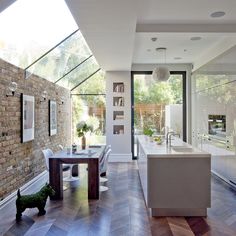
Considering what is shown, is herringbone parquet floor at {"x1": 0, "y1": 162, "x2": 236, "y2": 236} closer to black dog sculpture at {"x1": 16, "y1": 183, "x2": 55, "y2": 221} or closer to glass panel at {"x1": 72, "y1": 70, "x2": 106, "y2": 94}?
black dog sculpture at {"x1": 16, "y1": 183, "x2": 55, "y2": 221}

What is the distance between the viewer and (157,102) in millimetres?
8625

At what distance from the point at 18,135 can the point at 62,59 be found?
2.25 meters

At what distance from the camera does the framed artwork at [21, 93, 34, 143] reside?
4938 millimetres

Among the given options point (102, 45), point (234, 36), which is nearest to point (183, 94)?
point (234, 36)

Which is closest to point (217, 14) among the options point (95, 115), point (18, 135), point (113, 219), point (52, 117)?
point (113, 219)

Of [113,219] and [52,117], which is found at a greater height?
[52,117]

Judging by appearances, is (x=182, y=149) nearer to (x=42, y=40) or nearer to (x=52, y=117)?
(x=42, y=40)

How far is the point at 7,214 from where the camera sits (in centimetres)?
391

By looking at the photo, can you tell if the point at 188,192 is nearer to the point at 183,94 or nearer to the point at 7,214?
the point at 7,214

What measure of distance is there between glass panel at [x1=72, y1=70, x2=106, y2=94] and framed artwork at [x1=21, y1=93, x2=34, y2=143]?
11.1 feet

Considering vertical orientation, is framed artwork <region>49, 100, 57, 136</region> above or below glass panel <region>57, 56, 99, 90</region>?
below

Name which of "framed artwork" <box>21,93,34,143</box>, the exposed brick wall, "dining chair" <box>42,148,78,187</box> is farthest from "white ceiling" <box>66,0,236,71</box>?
"dining chair" <box>42,148,78,187</box>

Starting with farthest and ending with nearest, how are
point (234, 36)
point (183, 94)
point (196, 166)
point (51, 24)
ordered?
point (183, 94) → point (234, 36) → point (51, 24) → point (196, 166)

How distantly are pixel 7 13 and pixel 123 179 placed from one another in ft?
12.9
